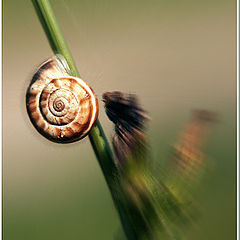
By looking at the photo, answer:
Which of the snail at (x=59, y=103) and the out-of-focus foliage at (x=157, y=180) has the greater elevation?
the snail at (x=59, y=103)

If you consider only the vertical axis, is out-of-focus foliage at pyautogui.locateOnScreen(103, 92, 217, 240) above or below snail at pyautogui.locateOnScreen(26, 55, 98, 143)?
below

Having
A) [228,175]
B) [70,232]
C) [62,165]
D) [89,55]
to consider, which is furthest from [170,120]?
[89,55]

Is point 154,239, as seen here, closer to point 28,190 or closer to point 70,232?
point 70,232

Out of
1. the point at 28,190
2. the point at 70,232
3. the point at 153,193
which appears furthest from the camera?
the point at 28,190

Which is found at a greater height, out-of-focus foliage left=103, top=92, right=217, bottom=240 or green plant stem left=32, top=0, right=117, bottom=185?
green plant stem left=32, top=0, right=117, bottom=185

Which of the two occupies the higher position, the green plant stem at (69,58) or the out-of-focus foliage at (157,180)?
the green plant stem at (69,58)

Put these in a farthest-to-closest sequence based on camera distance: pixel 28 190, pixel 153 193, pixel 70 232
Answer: pixel 28 190 < pixel 70 232 < pixel 153 193
